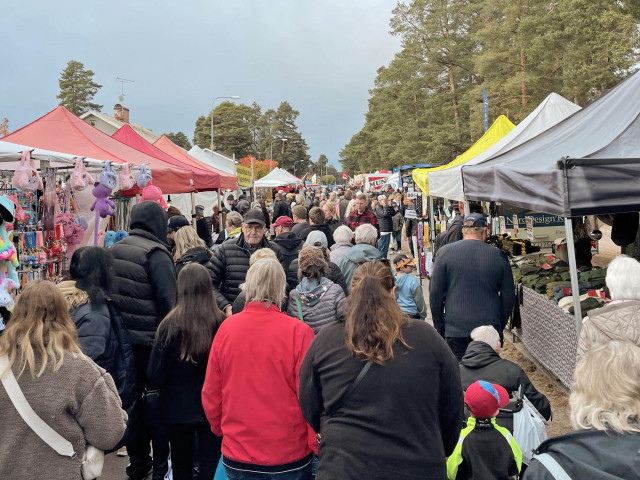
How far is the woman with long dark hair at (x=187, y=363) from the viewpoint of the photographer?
3357mm

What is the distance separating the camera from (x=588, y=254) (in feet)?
23.0

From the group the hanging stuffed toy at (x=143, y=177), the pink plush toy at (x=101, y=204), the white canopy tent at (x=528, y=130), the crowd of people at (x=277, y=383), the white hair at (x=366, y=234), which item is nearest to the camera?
the crowd of people at (x=277, y=383)

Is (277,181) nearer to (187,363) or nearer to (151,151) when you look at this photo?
(151,151)

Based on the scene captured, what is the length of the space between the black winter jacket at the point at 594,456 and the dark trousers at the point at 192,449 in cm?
237

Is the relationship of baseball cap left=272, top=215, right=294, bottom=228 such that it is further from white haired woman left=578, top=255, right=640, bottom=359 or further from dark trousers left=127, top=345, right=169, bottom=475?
white haired woman left=578, top=255, right=640, bottom=359

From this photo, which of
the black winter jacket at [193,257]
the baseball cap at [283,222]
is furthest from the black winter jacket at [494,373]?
the baseball cap at [283,222]

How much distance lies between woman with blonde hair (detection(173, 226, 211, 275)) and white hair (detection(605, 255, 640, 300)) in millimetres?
3395

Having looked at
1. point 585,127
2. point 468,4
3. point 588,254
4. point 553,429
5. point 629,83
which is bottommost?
point 553,429

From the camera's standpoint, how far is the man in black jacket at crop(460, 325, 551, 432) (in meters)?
3.38

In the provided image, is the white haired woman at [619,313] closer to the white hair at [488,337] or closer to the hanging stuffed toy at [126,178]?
the white hair at [488,337]

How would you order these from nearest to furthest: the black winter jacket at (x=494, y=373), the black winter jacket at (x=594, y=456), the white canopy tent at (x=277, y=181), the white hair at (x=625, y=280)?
the black winter jacket at (x=594, y=456) < the white hair at (x=625, y=280) < the black winter jacket at (x=494, y=373) < the white canopy tent at (x=277, y=181)

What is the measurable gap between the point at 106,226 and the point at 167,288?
380 centimetres

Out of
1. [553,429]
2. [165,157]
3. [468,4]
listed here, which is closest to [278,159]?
[468,4]

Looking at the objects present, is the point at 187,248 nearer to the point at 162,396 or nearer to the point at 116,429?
the point at 162,396
